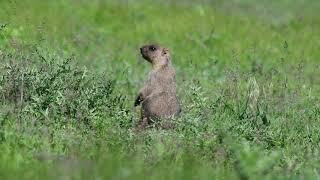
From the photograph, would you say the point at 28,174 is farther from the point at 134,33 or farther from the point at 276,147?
the point at 134,33

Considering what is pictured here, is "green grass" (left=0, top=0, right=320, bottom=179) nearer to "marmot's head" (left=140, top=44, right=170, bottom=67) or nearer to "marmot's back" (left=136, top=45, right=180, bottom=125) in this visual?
"marmot's back" (left=136, top=45, right=180, bottom=125)

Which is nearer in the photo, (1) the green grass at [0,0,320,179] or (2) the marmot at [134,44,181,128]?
(1) the green grass at [0,0,320,179]

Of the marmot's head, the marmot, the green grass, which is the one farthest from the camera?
the marmot's head

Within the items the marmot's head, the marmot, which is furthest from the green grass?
the marmot's head

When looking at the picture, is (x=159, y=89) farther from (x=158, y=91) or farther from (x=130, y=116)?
(x=130, y=116)

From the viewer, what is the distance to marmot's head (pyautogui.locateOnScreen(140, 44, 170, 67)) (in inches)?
435

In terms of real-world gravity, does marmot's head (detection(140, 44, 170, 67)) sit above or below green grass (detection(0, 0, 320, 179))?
above

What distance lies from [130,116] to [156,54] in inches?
76.0

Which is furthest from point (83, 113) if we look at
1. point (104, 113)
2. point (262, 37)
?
point (262, 37)

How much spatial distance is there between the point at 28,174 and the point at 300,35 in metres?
13.7

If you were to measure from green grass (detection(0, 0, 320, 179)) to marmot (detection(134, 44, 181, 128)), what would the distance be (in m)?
0.22

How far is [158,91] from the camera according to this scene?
10.3m

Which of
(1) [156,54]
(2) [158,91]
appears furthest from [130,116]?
(1) [156,54]

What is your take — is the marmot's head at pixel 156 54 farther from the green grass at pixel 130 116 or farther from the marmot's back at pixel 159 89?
the green grass at pixel 130 116
